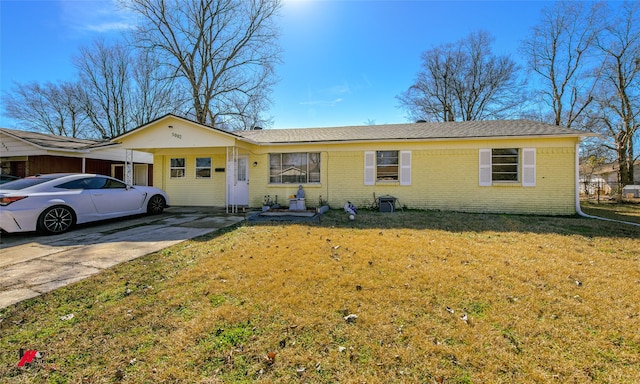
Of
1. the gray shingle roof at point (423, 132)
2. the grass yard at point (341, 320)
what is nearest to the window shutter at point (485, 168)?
the gray shingle roof at point (423, 132)

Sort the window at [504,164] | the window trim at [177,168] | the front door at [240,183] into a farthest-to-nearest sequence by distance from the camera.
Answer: the window trim at [177,168], the front door at [240,183], the window at [504,164]

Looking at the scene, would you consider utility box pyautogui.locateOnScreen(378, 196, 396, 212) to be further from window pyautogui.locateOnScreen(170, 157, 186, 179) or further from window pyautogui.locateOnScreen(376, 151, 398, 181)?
window pyautogui.locateOnScreen(170, 157, 186, 179)

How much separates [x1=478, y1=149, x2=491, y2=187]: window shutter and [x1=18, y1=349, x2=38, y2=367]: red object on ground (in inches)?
464

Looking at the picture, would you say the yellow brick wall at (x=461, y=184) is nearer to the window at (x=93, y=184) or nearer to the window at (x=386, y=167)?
the window at (x=386, y=167)

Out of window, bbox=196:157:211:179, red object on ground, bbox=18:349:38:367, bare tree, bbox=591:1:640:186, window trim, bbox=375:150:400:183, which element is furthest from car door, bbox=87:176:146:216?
bare tree, bbox=591:1:640:186

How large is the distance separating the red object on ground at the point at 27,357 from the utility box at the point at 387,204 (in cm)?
931

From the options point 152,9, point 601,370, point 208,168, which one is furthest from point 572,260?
point 152,9

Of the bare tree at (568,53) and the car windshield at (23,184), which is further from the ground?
the bare tree at (568,53)

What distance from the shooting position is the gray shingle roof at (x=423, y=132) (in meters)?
9.95

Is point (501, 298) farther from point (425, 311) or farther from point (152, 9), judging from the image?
point (152, 9)

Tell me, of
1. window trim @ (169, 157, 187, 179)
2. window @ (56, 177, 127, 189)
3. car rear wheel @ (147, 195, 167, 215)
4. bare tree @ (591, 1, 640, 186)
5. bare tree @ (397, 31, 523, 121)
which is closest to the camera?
window @ (56, 177, 127, 189)

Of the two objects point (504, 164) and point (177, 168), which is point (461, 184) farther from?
point (177, 168)

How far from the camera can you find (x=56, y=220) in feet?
21.8

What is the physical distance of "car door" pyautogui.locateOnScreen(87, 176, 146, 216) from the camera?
24.6ft
